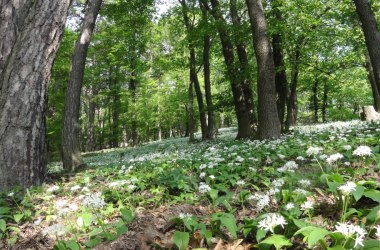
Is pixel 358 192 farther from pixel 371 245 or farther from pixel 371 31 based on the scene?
pixel 371 31

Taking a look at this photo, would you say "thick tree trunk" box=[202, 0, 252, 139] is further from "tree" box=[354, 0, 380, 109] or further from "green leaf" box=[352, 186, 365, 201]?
"green leaf" box=[352, 186, 365, 201]

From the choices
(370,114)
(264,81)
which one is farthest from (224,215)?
(370,114)

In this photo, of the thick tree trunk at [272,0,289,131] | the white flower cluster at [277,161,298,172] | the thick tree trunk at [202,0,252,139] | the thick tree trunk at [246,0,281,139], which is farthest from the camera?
the thick tree trunk at [272,0,289,131]

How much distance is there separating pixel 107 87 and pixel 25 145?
32021mm

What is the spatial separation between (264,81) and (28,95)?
6790mm

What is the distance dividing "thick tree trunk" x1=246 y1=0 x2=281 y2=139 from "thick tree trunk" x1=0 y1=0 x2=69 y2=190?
6053 mm

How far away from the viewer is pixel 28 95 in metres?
5.55

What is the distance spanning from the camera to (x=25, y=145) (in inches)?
215

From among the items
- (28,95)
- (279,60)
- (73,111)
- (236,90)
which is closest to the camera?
(28,95)

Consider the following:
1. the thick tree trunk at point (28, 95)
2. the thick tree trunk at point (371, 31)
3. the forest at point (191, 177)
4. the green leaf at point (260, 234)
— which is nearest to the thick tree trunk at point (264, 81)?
the forest at point (191, 177)

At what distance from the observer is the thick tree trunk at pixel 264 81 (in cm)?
976

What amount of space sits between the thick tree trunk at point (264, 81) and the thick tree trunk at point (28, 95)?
6.05 metres

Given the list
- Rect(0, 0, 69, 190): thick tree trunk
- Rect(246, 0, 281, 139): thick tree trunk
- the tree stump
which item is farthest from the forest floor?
the tree stump

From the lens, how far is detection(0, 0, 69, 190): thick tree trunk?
534 cm
